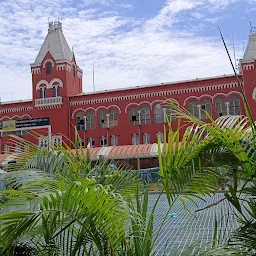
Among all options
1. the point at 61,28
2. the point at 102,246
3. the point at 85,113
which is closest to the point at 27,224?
the point at 102,246

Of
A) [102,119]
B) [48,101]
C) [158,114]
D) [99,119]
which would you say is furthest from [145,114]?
[48,101]

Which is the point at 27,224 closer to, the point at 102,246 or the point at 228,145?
the point at 102,246

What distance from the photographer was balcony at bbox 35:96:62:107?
95.1 feet

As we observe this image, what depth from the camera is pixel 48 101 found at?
95.9ft

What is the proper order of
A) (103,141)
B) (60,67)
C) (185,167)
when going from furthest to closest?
(60,67) < (103,141) < (185,167)

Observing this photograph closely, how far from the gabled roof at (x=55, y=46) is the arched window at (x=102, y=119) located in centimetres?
517

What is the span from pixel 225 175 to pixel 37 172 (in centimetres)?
133

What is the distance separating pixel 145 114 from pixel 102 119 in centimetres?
335

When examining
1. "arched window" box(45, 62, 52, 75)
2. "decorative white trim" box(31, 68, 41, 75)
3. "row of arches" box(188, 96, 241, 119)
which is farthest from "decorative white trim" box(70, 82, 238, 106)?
"decorative white trim" box(31, 68, 41, 75)

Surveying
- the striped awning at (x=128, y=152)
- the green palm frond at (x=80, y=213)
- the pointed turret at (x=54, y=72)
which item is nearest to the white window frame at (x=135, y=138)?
the striped awning at (x=128, y=152)

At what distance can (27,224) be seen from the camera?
197 cm

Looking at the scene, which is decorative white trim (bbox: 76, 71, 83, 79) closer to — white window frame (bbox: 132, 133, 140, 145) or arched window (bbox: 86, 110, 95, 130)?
arched window (bbox: 86, 110, 95, 130)

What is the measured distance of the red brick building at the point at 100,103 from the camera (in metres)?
26.1

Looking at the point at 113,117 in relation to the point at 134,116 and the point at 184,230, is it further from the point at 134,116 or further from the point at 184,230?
the point at 184,230
